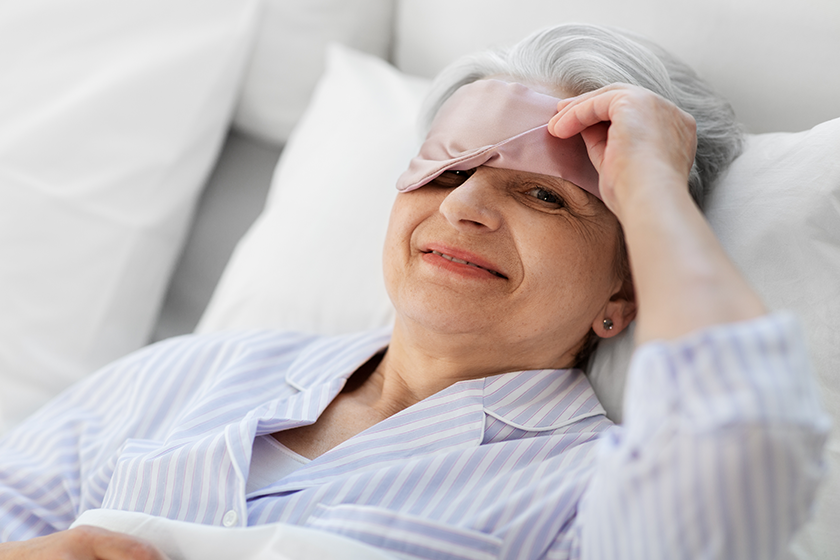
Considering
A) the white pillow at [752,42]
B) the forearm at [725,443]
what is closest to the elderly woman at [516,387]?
the forearm at [725,443]

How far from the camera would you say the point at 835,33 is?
102cm

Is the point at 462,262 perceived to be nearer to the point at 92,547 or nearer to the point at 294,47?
the point at 92,547

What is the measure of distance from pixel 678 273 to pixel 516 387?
424 millimetres

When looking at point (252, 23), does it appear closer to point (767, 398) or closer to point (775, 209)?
point (775, 209)

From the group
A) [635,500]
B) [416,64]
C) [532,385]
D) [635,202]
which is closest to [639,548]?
[635,500]

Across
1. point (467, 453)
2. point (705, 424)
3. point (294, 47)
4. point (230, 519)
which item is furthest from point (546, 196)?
point (294, 47)

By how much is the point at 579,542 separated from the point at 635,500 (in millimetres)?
206

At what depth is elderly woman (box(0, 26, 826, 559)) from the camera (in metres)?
0.54

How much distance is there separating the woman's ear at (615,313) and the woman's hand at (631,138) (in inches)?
10.0

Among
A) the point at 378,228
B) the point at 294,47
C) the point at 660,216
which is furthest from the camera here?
the point at 294,47

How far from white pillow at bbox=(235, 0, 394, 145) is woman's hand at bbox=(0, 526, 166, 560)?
3.83 ft

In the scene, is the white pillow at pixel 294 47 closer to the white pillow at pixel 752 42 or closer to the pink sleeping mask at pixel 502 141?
the white pillow at pixel 752 42

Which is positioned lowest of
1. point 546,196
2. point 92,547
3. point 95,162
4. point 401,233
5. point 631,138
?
point 92,547

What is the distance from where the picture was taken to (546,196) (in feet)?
3.06
